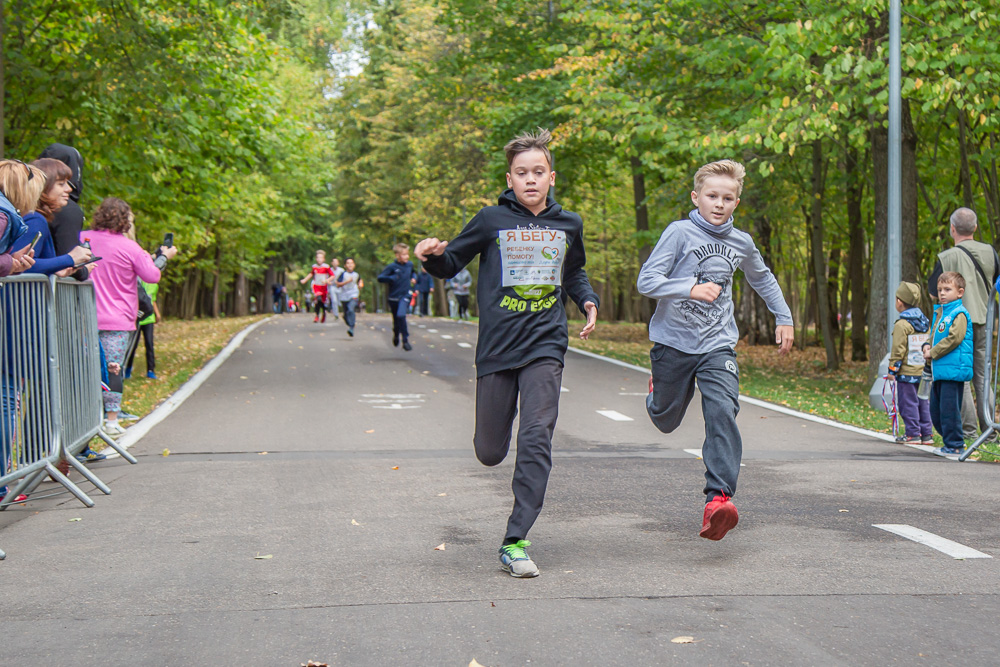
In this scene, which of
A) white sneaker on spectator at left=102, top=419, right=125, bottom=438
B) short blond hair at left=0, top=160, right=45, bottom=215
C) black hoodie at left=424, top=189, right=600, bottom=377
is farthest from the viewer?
white sneaker on spectator at left=102, top=419, right=125, bottom=438

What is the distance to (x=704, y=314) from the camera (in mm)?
5867

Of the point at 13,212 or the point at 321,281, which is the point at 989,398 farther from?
the point at 321,281

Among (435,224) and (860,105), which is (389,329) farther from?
(860,105)

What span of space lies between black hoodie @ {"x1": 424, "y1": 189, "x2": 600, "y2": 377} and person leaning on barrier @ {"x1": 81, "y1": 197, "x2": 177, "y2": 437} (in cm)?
479

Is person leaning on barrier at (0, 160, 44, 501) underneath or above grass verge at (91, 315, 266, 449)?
above

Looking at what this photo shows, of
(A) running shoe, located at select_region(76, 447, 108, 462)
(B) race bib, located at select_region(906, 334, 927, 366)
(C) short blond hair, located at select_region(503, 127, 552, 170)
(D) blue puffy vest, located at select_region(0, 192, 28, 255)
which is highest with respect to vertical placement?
(C) short blond hair, located at select_region(503, 127, 552, 170)

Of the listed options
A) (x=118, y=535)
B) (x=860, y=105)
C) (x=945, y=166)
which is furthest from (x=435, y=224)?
(x=118, y=535)

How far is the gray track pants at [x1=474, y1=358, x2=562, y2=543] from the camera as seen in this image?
521cm

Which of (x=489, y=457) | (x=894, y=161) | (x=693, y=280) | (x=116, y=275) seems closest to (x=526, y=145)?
(x=693, y=280)

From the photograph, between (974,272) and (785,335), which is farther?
(974,272)

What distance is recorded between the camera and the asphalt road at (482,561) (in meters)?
4.04

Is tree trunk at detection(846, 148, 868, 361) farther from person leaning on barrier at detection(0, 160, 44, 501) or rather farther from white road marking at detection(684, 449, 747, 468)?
person leaning on barrier at detection(0, 160, 44, 501)

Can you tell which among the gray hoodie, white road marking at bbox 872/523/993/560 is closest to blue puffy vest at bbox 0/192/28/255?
the gray hoodie

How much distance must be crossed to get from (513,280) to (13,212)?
3033mm
